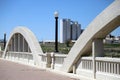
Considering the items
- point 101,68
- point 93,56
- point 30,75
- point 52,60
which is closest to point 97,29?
point 93,56

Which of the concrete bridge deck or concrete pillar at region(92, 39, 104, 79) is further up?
concrete pillar at region(92, 39, 104, 79)

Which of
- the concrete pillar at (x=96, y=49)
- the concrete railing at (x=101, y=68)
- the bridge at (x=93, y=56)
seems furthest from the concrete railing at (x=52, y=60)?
the concrete pillar at (x=96, y=49)

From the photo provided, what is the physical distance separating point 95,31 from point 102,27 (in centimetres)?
59

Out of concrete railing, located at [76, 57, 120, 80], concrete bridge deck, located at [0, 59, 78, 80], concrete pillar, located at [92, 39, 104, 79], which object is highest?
concrete pillar, located at [92, 39, 104, 79]

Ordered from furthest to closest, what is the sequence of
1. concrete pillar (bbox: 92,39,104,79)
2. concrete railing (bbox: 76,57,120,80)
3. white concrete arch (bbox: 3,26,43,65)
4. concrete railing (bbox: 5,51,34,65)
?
concrete railing (bbox: 5,51,34,65)
white concrete arch (bbox: 3,26,43,65)
concrete pillar (bbox: 92,39,104,79)
concrete railing (bbox: 76,57,120,80)

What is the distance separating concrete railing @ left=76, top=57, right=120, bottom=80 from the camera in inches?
462

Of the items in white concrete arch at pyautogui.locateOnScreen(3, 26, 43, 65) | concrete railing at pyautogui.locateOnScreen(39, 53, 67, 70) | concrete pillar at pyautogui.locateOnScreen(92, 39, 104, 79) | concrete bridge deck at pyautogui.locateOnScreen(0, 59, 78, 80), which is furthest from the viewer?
white concrete arch at pyautogui.locateOnScreen(3, 26, 43, 65)

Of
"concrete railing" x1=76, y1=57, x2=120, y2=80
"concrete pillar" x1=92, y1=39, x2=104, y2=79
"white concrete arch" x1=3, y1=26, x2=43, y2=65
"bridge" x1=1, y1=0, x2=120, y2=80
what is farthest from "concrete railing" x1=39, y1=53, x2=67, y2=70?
"concrete pillar" x1=92, y1=39, x2=104, y2=79

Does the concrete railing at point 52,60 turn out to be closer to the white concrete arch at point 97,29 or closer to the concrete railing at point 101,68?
the white concrete arch at point 97,29

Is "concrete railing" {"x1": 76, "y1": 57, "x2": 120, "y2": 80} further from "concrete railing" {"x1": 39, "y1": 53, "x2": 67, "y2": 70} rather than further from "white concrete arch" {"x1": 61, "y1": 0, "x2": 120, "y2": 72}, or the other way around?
"concrete railing" {"x1": 39, "y1": 53, "x2": 67, "y2": 70}

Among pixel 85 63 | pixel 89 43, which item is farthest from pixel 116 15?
pixel 85 63

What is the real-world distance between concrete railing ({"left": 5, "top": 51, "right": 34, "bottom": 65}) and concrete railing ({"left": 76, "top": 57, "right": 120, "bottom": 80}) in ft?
33.7

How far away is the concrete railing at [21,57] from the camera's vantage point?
25.1 m

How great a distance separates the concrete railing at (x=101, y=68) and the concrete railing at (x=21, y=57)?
1028 centimetres
